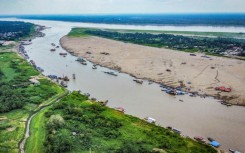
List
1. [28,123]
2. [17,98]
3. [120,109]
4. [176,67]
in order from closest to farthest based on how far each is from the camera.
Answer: [28,123]
[120,109]
[17,98]
[176,67]

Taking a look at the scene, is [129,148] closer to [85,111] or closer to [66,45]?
[85,111]

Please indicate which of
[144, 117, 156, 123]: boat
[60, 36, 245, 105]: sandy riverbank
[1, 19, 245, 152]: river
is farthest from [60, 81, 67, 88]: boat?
[144, 117, 156, 123]: boat

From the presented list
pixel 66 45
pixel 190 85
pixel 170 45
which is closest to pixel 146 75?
pixel 190 85

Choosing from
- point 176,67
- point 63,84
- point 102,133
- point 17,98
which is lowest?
point 102,133

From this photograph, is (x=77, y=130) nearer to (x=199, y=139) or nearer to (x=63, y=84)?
(x=199, y=139)

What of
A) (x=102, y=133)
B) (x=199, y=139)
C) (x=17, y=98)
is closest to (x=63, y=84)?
(x=17, y=98)

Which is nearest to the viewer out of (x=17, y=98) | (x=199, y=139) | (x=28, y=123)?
(x=199, y=139)
